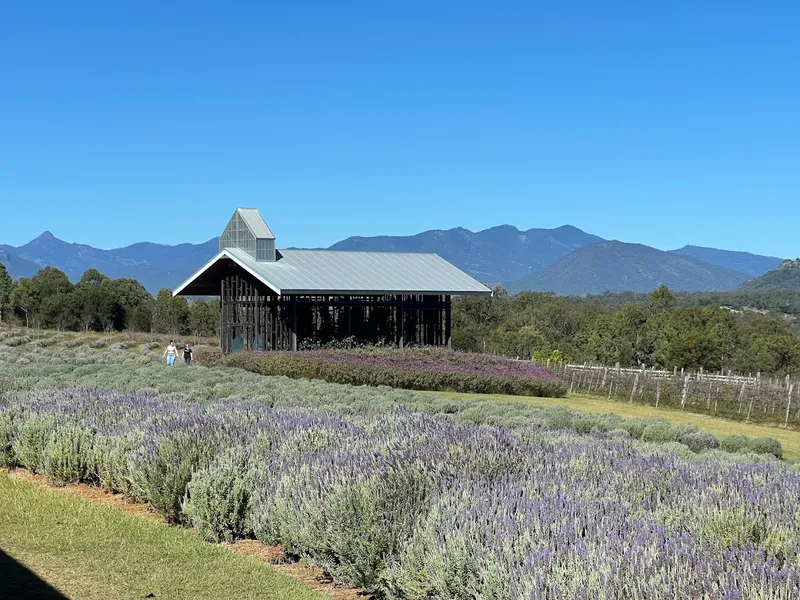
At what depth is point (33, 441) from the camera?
952 centimetres

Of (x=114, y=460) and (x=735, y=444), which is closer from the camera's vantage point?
(x=114, y=460)

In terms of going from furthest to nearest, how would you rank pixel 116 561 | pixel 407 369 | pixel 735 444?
1. pixel 407 369
2. pixel 735 444
3. pixel 116 561

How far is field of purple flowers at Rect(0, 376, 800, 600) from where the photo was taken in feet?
12.8

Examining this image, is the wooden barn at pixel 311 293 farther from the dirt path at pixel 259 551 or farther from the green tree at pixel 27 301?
the green tree at pixel 27 301

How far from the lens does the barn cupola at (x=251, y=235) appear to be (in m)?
34.7

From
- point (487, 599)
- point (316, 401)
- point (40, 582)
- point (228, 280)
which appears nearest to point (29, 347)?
point (228, 280)

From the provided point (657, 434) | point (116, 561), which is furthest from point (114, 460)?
point (657, 434)

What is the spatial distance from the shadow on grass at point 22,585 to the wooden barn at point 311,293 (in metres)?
24.6

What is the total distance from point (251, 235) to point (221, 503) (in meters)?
28.7

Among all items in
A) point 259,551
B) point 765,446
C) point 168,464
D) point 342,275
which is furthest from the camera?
point 342,275

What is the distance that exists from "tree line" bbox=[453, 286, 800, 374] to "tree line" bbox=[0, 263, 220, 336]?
65.1 ft

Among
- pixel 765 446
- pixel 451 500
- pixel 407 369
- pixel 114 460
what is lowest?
pixel 765 446

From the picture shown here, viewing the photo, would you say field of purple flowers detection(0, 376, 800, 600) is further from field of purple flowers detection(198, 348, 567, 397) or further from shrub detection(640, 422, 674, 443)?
field of purple flowers detection(198, 348, 567, 397)

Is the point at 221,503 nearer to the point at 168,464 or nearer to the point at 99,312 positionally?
the point at 168,464
